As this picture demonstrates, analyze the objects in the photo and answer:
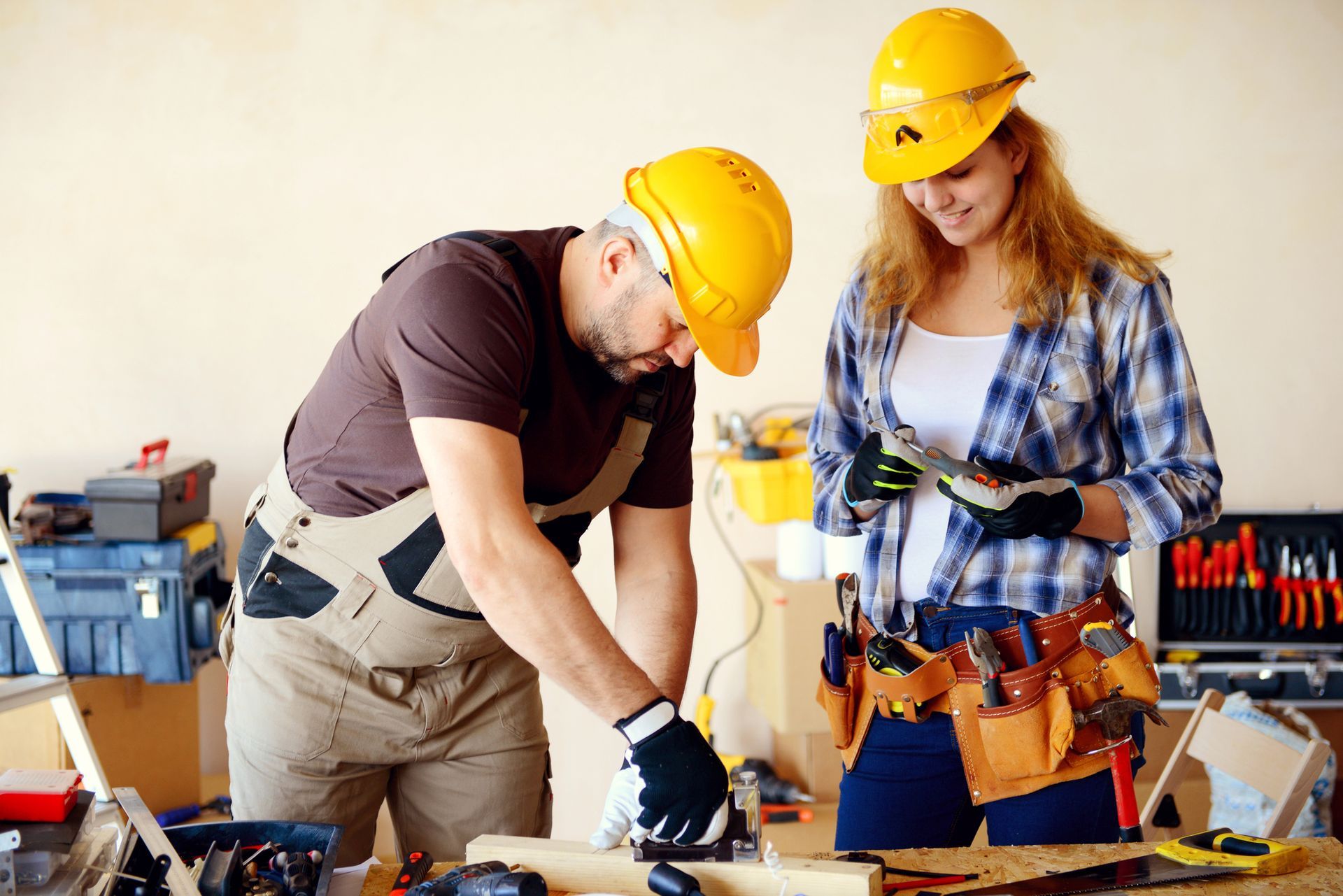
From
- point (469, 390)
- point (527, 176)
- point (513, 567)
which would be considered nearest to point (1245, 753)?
point (513, 567)

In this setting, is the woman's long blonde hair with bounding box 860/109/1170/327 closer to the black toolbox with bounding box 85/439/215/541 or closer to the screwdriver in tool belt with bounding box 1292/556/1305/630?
the black toolbox with bounding box 85/439/215/541

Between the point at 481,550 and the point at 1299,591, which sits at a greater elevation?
the point at 481,550

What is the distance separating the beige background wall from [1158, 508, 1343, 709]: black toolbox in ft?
1.16

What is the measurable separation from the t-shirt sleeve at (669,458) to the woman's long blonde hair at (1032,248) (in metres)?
0.34

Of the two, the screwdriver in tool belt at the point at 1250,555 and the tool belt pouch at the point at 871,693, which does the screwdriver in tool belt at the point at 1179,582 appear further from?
the tool belt pouch at the point at 871,693

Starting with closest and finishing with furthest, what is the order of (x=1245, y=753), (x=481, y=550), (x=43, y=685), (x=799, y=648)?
(x=481, y=550)
(x=1245, y=753)
(x=43, y=685)
(x=799, y=648)

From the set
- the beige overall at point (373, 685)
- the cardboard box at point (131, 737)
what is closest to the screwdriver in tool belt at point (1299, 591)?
the beige overall at point (373, 685)

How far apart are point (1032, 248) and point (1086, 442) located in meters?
0.31

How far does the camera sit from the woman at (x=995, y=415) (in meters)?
1.57

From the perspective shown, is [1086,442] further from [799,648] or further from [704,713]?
[704,713]

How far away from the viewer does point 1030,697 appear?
1.52m

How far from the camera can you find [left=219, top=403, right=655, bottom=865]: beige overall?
1508mm

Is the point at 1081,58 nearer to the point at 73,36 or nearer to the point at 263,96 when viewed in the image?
the point at 263,96

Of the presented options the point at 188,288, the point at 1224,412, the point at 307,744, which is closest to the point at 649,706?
the point at 307,744
